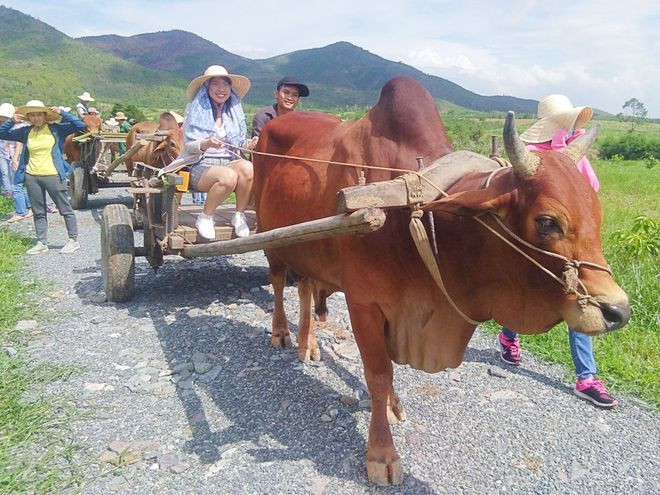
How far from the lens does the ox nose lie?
6.44 feet

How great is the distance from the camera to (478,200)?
87.0 inches

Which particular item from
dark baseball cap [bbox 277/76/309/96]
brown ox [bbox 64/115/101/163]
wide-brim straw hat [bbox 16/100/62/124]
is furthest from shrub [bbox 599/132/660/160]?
wide-brim straw hat [bbox 16/100/62/124]

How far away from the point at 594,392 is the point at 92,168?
9.23 m

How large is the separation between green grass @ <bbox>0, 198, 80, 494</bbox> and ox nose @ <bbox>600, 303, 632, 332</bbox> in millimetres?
2535

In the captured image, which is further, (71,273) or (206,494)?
(71,273)

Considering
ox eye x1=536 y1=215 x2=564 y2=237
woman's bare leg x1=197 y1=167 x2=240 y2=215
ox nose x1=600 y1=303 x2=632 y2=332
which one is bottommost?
woman's bare leg x1=197 y1=167 x2=240 y2=215

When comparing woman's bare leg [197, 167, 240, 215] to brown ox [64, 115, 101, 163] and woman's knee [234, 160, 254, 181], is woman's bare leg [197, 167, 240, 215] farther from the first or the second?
brown ox [64, 115, 101, 163]

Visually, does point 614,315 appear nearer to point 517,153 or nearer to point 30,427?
point 517,153

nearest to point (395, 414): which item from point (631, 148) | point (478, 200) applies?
point (478, 200)

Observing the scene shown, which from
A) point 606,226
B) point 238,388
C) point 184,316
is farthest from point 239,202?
point 606,226

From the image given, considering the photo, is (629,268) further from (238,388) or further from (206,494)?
(206,494)

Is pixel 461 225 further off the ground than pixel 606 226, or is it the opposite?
pixel 461 225

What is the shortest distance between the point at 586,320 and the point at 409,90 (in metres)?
1.59

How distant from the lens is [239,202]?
493 centimetres
